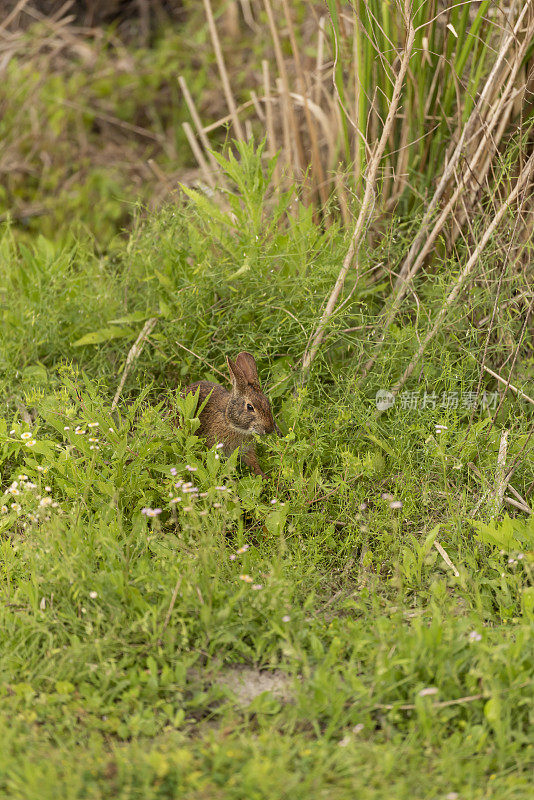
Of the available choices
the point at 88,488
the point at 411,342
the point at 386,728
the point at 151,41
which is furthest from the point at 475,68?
the point at 151,41

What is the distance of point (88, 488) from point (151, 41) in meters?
6.02

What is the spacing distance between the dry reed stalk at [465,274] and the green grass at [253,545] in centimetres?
7

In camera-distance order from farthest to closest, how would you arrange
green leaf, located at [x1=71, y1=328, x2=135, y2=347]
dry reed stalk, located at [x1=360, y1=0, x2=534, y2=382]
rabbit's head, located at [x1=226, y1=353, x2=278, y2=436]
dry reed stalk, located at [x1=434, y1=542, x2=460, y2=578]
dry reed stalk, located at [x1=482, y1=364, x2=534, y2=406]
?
green leaf, located at [x1=71, y1=328, x2=135, y2=347] → dry reed stalk, located at [x1=360, y1=0, x2=534, y2=382] → dry reed stalk, located at [x1=482, y1=364, x2=534, y2=406] → rabbit's head, located at [x1=226, y1=353, x2=278, y2=436] → dry reed stalk, located at [x1=434, y1=542, x2=460, y2=578]

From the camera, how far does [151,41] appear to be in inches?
305

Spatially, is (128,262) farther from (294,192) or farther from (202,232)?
(294,192)

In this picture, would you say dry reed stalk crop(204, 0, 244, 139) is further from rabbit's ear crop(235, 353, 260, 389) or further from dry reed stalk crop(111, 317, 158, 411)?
rabbit's ear crop(235, 353, 260, 389)

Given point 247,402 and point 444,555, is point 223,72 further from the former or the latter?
point 444,555

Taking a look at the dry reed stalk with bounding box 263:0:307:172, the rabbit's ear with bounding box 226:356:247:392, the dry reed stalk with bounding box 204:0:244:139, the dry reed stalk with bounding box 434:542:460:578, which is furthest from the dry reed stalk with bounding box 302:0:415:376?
the dry reed stalk with bounding box 204:0:244:139

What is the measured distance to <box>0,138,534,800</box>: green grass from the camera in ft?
7.15

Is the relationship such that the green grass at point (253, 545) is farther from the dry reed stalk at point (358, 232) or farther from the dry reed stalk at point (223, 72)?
the dry reed stalk at point (223, 72)

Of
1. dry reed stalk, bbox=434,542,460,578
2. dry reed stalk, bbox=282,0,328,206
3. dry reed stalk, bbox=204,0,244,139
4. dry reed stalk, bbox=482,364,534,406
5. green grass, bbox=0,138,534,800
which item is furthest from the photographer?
dry reed stalk, bbox=204,0,244,139

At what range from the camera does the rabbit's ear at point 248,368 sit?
333 centimetres

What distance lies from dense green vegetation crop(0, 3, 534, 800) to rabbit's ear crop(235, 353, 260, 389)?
21cm

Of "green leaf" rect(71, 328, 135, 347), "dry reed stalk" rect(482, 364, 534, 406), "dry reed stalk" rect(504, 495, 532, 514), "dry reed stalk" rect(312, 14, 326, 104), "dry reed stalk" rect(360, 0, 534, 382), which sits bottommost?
"dry reed stalk" rect(504, 495, 532, 514)
